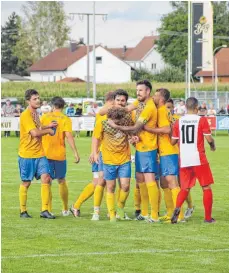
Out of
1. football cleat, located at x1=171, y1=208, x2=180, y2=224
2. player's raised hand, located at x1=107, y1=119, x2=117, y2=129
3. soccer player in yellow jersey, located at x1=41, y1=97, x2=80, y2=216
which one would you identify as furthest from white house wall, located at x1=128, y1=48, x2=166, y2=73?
football cleat, located at x1=171, y1=208, x2=180, y2=224

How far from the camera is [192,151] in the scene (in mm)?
14117

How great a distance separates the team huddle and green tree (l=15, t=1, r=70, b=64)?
116 metres

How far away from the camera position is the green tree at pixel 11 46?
143450mm

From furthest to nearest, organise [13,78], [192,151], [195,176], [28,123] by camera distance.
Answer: [13,78] → [28,123] → [195,176] → [192,151]

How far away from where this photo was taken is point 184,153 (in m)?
14.1

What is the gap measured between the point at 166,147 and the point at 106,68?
389 ft

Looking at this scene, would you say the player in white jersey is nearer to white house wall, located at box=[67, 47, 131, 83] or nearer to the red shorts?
the red shorts

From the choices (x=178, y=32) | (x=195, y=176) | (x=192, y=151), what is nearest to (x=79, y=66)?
(x=178, y=32)

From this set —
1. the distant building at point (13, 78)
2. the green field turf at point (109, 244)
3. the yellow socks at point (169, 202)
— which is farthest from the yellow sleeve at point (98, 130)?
the distant building at point (13, 78)

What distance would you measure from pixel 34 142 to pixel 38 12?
118 metres

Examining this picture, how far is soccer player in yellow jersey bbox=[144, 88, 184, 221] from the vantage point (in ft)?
46.9

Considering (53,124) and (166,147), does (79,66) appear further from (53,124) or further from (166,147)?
(166,147)

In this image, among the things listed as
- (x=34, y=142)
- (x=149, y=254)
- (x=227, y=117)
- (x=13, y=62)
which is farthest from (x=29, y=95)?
(x=13, y=62)

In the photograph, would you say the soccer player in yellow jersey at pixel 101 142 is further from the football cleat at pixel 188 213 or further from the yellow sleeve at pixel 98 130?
the football cleat at pixel 188 213
